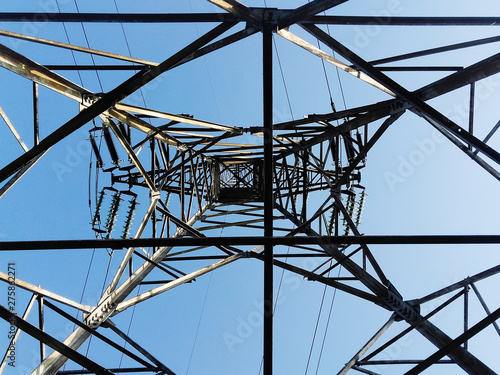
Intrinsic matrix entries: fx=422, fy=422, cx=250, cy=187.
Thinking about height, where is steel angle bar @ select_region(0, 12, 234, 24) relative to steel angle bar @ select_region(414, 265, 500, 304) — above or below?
above

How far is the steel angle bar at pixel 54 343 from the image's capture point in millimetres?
4168

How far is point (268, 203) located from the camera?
4.91 metres

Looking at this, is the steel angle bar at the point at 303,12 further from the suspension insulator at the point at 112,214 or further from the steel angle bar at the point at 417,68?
A: the suspension insulator at the point at 112,214

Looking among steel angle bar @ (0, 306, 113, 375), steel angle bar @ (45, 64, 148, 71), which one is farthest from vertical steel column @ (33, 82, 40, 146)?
steel angle bar @ (0, 306, 113, 375)

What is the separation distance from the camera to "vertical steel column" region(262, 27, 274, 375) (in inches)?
183

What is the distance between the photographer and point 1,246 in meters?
4.43

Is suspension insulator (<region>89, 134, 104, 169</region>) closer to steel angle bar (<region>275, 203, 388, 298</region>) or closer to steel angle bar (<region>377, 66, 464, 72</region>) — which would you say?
steel angle bar (<region>275, 203, 388, 298</region>)

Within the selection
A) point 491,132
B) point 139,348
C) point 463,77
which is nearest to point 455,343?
point 491,132

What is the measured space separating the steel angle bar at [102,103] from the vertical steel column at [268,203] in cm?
87

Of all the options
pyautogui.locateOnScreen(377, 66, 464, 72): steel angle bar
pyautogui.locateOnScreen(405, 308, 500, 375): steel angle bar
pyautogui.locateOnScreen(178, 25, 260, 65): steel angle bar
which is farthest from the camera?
pyautogui.locateOnScreen(377, 66, 464, 72): steel angle bar

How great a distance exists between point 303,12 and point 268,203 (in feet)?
8.32

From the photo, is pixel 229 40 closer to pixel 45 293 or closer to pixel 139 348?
pixel 45 293

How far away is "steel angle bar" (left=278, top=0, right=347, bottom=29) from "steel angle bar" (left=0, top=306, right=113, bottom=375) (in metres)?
4.57

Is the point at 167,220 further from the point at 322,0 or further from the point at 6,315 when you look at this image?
the point at 322,0
